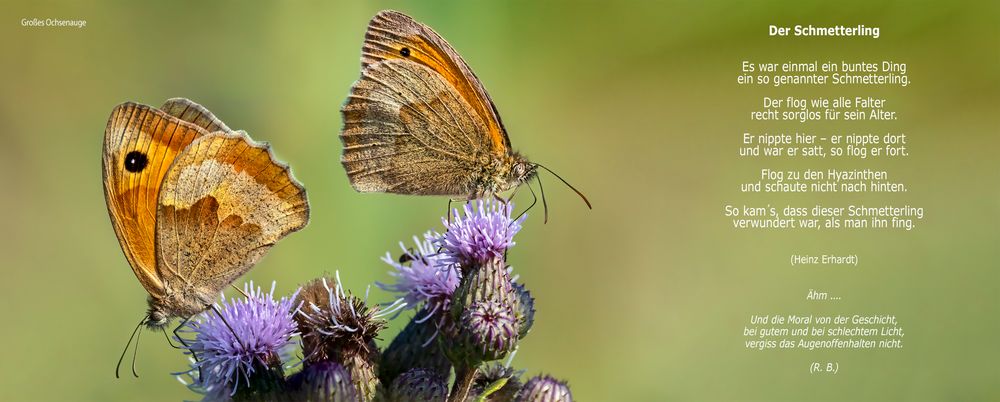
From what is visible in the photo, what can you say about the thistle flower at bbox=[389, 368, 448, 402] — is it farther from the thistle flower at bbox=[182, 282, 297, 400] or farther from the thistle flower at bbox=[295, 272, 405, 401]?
the thistle flower at bbox=[182, 282, 297, 400]

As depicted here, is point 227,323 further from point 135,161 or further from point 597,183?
point 597,183

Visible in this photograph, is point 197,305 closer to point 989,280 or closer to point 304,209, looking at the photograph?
point 304,209

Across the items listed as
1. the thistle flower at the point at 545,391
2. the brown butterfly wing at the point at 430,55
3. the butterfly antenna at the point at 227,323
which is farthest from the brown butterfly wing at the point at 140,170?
the thistle flower at the point at 545,391

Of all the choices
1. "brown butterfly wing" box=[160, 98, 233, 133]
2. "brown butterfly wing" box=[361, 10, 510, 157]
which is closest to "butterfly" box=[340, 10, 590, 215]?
"brown butterfly wing" box=[361, 10, 510, 157]

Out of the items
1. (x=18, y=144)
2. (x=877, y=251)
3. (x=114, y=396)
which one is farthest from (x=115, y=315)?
(x=877, y=251)

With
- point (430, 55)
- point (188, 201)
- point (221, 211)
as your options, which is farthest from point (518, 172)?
point (188, 201)

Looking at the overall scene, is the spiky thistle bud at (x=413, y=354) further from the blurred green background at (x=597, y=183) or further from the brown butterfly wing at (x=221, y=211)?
the blurred green background at (x=597, y=183)
